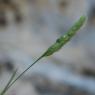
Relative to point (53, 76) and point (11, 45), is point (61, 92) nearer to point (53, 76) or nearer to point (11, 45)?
point (53, 76)

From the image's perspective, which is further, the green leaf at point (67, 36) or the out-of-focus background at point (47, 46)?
the out-of-focus background at point (47, 46)

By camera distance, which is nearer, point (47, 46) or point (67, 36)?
point (67, 36)

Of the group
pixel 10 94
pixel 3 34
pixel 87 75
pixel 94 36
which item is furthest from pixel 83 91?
pixel 10 94

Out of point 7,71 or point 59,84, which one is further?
point 59,84

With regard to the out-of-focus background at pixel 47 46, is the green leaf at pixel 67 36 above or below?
above

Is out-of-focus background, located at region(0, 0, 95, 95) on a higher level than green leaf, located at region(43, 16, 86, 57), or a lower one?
lower

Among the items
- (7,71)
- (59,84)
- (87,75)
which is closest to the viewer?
(7,71)

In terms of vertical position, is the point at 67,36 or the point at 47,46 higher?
the point at 67,36

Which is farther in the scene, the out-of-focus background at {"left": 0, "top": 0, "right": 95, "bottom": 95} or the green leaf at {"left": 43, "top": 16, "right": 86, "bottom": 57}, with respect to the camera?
the out-of-focus background at {"left": 0, "top": 0, "right": 95, "bottom": 95}
